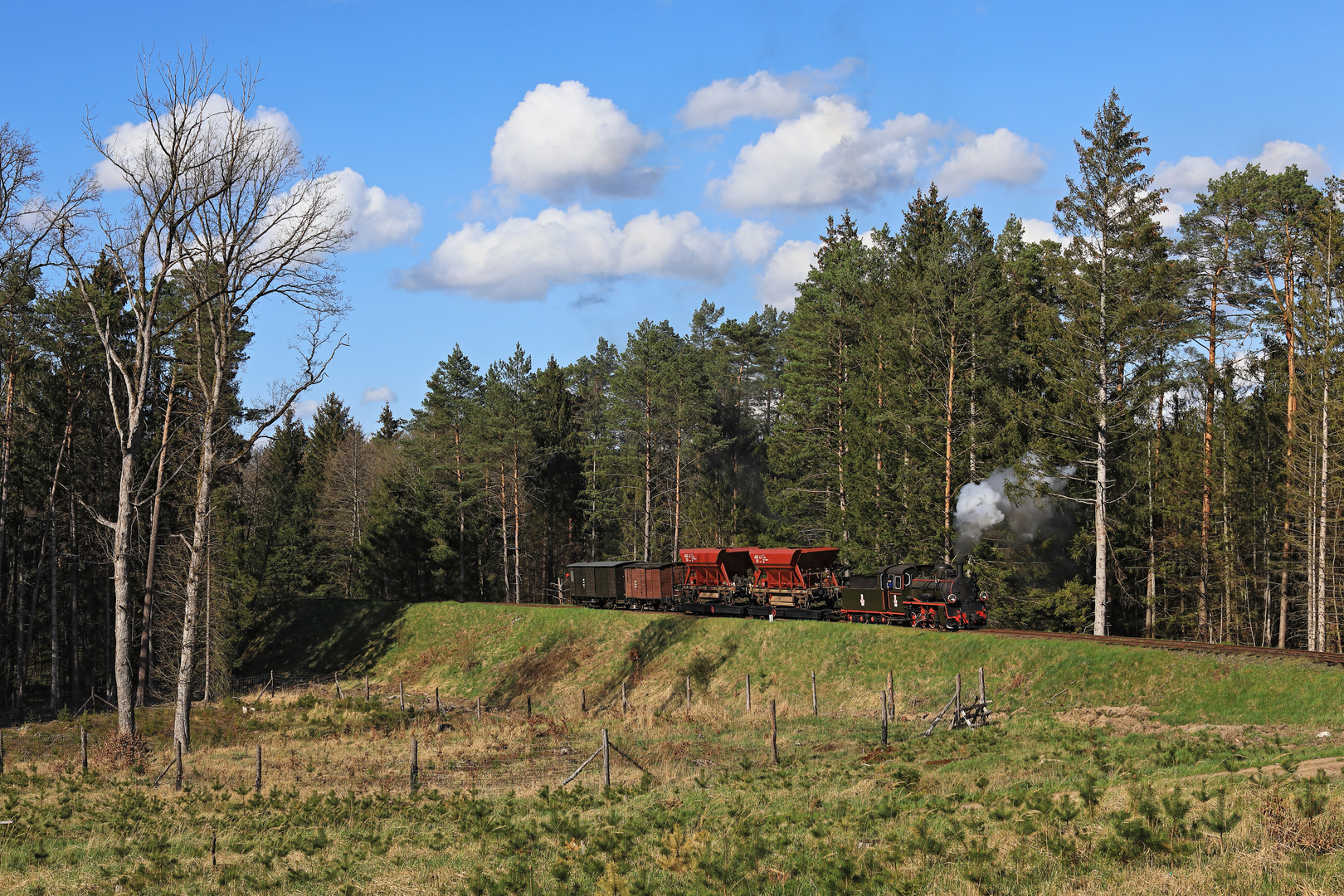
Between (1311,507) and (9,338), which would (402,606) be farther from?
(1311,507)

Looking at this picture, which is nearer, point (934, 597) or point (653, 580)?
point (934, 597)

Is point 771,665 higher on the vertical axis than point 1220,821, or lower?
lower

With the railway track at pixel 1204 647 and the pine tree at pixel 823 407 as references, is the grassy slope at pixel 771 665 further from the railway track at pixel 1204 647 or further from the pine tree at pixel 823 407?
the pine tree at pixel 823 407

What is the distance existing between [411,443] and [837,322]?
4035cm

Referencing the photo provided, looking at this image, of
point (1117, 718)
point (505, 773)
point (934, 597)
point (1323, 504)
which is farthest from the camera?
point (934, 597)

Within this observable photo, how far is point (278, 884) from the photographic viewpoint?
12281 millimetres

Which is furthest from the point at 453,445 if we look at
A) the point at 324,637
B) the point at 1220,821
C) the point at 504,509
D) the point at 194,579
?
the point at 1220,821

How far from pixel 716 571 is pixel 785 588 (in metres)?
4.41

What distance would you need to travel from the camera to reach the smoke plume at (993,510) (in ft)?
123

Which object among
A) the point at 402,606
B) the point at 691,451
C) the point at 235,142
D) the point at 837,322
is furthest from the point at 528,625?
the point at 235,142

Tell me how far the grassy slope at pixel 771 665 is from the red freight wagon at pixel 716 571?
2735mm

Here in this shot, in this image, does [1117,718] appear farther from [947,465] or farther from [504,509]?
[504,509]

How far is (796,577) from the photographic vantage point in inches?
1608

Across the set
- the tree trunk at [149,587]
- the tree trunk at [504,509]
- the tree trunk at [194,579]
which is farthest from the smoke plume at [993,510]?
the tree trunk at [504,509]
